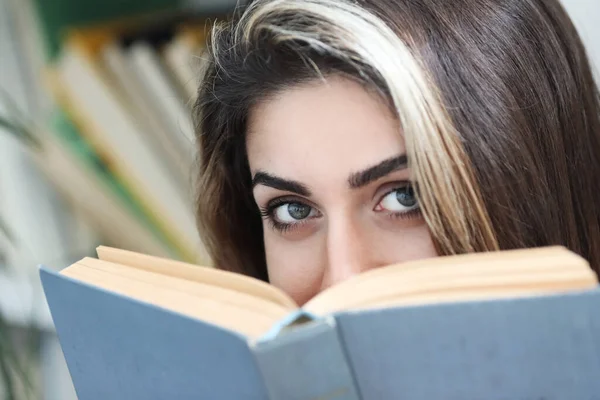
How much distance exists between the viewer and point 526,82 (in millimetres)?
579

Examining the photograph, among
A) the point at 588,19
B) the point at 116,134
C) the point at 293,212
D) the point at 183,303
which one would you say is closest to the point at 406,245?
the point at 293,212

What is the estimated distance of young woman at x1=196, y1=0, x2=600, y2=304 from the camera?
1.79 ft

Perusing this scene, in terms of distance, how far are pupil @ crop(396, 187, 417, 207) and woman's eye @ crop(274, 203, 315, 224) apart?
0.12 metres

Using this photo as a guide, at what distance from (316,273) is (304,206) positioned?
74 millimetres

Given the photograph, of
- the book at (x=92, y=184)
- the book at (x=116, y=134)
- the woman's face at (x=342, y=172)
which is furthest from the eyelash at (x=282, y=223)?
the book at (x=92, y=184)

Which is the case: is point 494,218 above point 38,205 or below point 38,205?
below

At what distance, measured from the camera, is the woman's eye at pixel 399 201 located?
0.59 m

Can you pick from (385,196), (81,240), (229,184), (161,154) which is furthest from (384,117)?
(81,240)

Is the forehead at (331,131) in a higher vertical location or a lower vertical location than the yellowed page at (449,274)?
higher

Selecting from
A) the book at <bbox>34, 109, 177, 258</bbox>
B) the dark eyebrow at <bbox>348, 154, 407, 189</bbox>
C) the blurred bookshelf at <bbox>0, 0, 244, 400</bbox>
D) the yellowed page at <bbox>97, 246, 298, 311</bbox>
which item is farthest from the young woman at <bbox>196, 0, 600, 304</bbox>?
the book at <bbox>34, 109, 177, 258</bbox>

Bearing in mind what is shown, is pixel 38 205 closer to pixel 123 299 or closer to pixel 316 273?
pixel 316 273

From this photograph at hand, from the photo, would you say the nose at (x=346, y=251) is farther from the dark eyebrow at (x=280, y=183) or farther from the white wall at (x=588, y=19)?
the white wall at (x=588, y=19)

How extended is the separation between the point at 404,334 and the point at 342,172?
0.74ft

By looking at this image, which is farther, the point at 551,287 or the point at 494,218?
the point at 494,218
